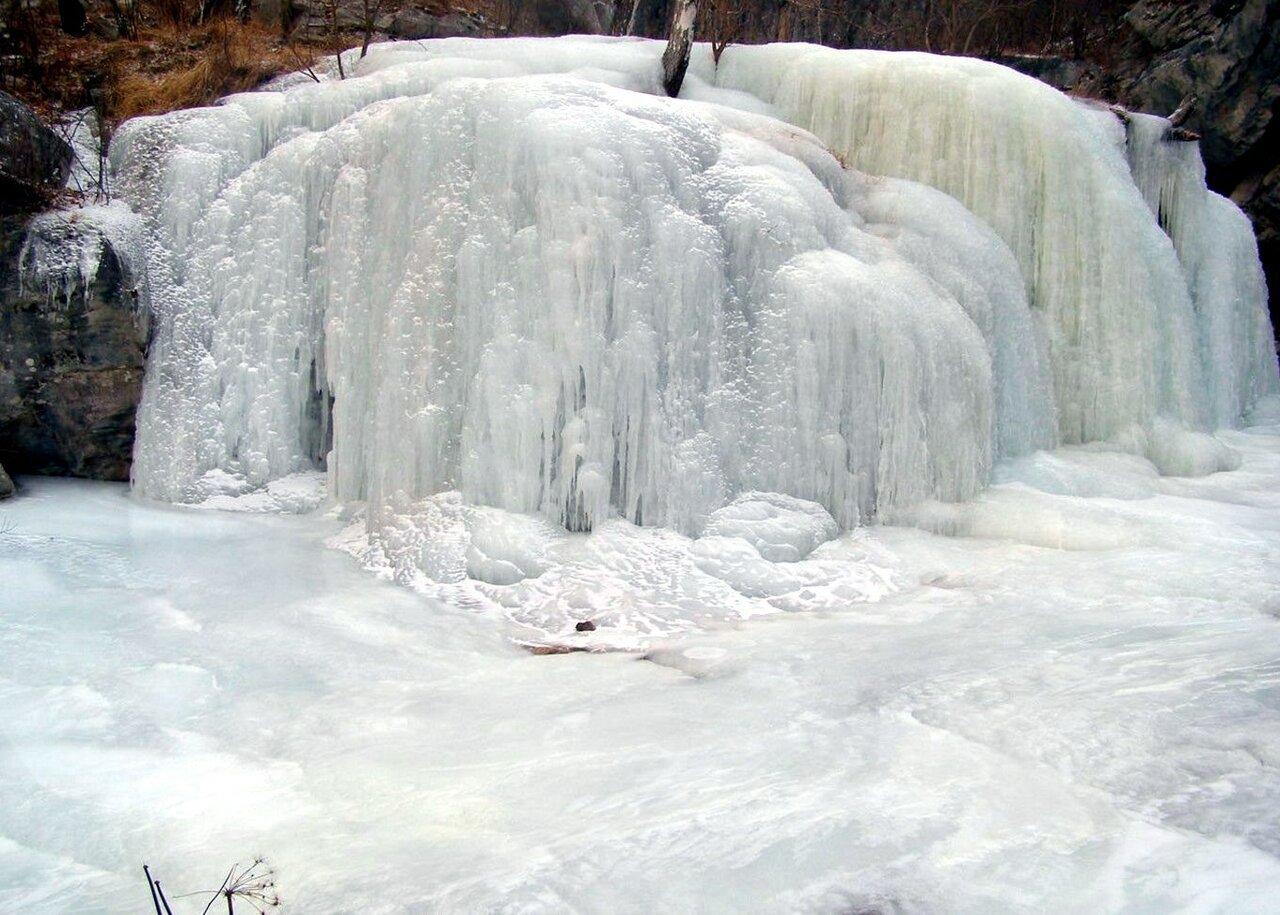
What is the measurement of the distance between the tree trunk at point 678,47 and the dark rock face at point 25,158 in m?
3.84

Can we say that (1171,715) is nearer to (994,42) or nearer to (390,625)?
(390,625)

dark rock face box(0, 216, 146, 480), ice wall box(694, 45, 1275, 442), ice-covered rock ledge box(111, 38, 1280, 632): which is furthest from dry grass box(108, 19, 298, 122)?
ice wall box(694, 45, 1275, 442)

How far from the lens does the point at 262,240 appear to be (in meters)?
5.59

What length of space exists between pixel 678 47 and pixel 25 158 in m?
4.11

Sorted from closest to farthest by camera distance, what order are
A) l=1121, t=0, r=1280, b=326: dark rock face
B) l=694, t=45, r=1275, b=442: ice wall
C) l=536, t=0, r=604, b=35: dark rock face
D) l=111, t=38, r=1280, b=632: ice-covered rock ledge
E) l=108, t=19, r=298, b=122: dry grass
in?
l=111, t=38, r=1280, b=632: ice-covered rock ledge, l=694, t=45, r=1275, b=442: ice wall, l=108, t=19, r=298, b=122: dry grass, l=1121, t=0, r=1280, b=326: dark rock face, l=536, t=0, r=604, b=35: dark rock face

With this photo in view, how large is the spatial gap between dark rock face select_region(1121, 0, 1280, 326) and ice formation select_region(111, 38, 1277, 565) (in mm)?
3776

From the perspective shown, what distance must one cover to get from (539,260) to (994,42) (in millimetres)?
9181

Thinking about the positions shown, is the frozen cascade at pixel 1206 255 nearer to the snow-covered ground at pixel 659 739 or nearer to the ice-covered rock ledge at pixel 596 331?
the ice-covered rock ledge at pixel 596 331

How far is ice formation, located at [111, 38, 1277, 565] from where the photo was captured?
4.73 m

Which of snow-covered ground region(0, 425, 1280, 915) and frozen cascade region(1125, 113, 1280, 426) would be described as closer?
snow-covered ground region(0, 425, 1280, 915)

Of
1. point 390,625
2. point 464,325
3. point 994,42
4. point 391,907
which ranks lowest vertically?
point 390,625

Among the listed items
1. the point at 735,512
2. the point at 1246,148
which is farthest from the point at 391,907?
the point at 1246,148

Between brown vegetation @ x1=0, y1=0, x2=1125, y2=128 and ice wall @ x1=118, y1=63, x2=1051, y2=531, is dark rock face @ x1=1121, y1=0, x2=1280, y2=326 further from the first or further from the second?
ice wall @ x1=118, y1=63, x2=1051, y2=531

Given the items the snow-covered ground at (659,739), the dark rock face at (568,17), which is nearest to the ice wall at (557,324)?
the snow-covered ground at (659,739)
